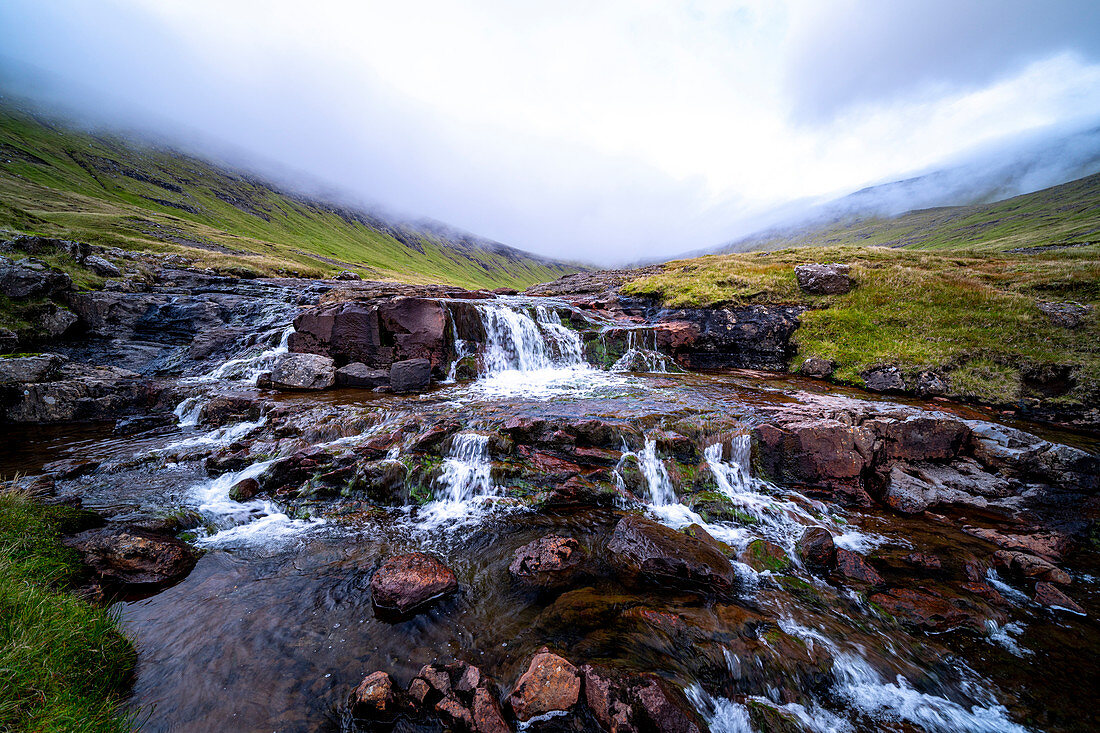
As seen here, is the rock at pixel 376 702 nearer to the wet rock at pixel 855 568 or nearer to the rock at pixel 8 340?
the wet rock at pixel 855 568

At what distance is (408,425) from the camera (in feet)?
43.1

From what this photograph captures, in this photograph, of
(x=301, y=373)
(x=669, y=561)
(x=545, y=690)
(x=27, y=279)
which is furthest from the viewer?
(x=27, y=279)

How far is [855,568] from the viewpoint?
331 inches

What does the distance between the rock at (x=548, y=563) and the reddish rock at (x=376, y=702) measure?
3155 millimetres

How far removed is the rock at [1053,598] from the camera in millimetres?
7387

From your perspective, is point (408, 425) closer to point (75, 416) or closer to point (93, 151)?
point (75, 416)

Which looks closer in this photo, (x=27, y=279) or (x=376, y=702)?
(x=376, y=702)

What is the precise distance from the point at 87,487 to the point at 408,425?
28.2 feet

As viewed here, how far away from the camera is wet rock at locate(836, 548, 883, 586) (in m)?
8.20

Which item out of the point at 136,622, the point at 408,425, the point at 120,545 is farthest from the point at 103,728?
the point at 408,425

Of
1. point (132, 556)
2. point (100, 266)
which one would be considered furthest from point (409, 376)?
point (100, 266)

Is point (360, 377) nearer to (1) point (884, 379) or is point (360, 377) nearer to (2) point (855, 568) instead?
(2) point (855, 568)

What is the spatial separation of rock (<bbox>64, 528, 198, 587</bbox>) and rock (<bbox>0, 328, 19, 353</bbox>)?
64.2 feet

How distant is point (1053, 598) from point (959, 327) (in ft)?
54.6
